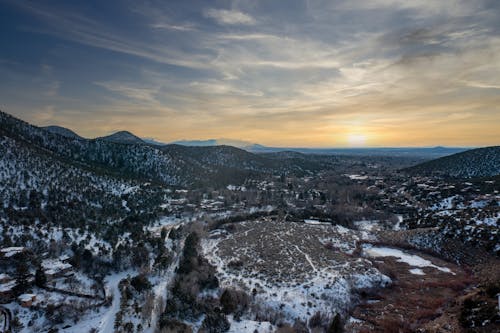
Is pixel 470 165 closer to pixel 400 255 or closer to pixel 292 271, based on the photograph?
pixel 400 255

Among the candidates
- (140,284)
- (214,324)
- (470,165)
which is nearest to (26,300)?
(140,284)

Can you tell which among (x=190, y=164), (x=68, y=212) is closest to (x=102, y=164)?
(x=190, y=164)

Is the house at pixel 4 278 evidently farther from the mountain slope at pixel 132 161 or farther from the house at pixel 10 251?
the mountain slope at pixel 132 161

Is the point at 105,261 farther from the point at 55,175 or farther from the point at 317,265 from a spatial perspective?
the point at 55,175

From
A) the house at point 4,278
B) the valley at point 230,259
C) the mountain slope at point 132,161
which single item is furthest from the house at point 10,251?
the mountain slope at point 132,161

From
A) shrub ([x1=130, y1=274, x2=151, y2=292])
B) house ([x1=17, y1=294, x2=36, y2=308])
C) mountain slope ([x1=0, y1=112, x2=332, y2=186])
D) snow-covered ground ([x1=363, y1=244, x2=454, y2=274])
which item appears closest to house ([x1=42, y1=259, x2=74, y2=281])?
house ([x1=17, y1=294, x2=36, y2=308])

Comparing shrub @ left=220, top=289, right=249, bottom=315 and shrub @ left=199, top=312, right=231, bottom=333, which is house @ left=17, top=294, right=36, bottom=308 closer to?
shrub @ left=199, top=312, right=231, bottom=333
